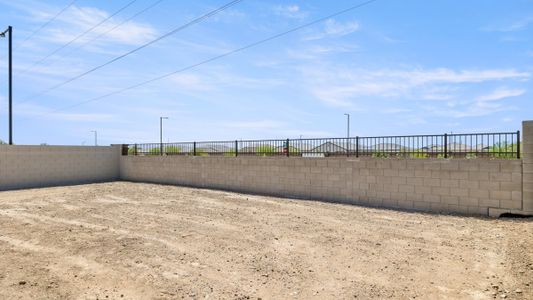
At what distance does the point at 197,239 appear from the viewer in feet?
20.9

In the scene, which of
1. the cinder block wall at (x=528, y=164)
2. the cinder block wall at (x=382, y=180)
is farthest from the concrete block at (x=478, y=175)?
the cinder block wall at (x=528, y=164)

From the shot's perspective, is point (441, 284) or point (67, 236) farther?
point (67, 236)

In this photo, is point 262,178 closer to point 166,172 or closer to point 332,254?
point 166,172

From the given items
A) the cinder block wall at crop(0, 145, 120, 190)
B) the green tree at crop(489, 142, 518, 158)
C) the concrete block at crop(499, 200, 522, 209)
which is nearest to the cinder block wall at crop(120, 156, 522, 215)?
the concrete block at crop(499, 200, 522, 209)

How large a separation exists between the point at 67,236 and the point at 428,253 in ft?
21.2

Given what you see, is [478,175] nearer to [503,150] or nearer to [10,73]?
[503,150]

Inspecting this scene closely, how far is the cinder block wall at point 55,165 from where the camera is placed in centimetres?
1641

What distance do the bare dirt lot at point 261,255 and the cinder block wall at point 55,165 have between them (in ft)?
29.6

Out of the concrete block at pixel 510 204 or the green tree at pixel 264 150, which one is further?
the green tree at pixel 264 150

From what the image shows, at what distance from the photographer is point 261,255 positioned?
5.41m

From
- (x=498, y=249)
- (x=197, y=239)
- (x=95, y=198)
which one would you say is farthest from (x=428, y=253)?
(x=95, y=198)

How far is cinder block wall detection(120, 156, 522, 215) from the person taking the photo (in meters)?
8.30

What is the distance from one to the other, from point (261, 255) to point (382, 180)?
19.1 ft

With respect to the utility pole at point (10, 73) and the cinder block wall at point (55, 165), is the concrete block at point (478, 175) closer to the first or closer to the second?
the cinder block wall at point (55, 165)
